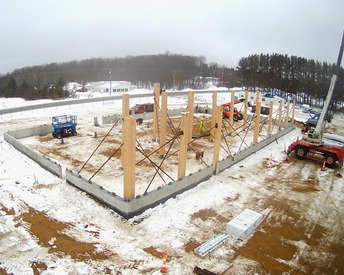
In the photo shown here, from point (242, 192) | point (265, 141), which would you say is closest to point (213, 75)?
point (265, 141)

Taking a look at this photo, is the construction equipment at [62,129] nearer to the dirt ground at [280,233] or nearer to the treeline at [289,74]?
the dirt ground at [280,233]

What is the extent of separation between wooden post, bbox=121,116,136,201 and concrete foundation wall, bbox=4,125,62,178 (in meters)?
5.19

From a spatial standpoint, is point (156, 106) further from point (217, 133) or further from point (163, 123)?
point (217, 133)

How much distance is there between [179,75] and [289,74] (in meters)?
48.1

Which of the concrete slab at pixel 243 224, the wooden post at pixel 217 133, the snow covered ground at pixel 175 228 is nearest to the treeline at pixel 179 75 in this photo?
the wooden post at pixel 217 133

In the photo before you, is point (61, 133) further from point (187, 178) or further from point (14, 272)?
point (14, 272)

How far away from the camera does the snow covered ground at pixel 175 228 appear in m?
8.86

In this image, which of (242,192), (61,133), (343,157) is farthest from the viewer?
(61,133)

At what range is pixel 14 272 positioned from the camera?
323 inches

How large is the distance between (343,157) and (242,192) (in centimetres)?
836

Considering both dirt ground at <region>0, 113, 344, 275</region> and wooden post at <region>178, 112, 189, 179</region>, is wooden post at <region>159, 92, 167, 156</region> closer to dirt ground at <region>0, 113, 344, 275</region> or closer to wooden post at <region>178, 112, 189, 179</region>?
wooden post at <region>178, 112, 189, 179</region>

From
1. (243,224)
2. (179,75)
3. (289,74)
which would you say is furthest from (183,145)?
(179,75)

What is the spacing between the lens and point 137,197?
11.6 m

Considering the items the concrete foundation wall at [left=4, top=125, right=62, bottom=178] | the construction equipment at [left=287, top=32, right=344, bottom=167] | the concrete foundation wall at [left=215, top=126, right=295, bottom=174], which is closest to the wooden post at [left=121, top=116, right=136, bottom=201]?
the concrete foundation wall at [left=4, top=125, right=62, bottom=178]
